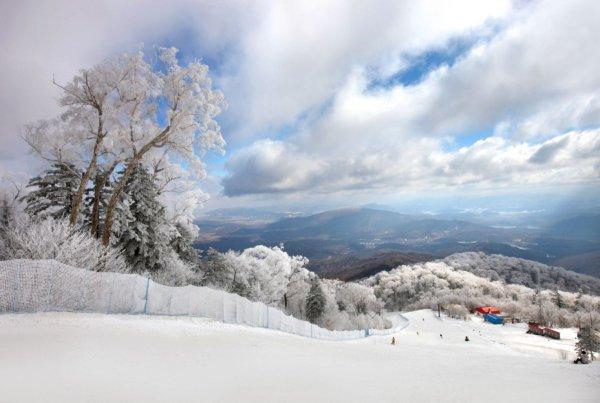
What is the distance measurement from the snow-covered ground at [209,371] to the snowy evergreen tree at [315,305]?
4555 cm

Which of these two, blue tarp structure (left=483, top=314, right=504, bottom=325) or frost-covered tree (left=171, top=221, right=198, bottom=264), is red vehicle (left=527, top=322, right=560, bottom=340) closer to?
blue tarp structure (left=483, top=314, right=504, bottom=325)

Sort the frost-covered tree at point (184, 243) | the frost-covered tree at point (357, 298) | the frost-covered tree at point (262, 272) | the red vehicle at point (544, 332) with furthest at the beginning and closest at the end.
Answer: the frost-covered tree at point (357, 298) → the red vehicle at point (544, 332) → the frost-covered tree at point (262, 272) → the frost-covered tree at point (184, 243)

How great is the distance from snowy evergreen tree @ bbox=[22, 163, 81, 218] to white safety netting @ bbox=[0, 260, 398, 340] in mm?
12432

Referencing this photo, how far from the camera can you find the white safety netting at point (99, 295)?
11070mm

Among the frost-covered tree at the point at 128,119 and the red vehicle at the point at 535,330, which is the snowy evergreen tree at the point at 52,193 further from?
the red vehicle at the point at 535,330

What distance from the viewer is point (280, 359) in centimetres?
1036

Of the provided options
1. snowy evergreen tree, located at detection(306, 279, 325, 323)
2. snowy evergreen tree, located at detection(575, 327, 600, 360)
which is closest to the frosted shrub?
snowy evergreen tree, located at detection(575, 327, 600, 360)

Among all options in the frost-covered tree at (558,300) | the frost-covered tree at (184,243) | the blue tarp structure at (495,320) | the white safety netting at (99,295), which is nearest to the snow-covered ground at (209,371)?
the white safety netting at (99,295)

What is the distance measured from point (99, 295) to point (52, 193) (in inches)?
540

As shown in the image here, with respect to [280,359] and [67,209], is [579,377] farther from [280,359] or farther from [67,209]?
[67,209]

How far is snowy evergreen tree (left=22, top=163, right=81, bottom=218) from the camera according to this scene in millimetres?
22453

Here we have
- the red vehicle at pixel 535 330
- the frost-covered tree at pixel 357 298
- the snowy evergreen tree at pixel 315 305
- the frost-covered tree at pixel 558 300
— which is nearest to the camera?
the snowy evergreen tree at pixel 315 305

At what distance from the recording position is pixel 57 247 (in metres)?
17.7

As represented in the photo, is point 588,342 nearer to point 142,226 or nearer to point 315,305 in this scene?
point 315,305
